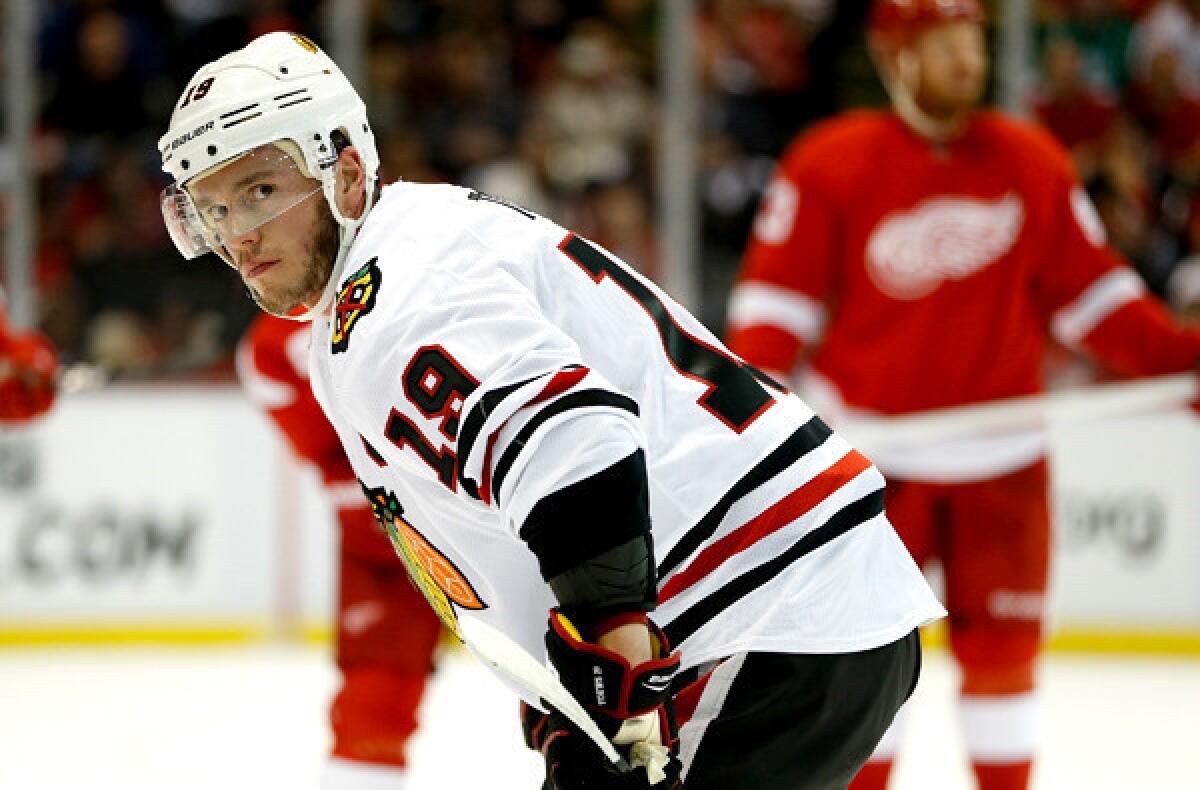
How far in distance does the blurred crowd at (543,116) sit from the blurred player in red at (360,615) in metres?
2.86

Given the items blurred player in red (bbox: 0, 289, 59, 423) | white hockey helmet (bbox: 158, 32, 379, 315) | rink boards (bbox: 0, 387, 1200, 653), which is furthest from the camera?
rink boards (bbox: 0, 387, 1200, 653)

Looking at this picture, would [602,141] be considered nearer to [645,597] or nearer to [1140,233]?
[1140,233]

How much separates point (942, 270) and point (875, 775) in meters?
0.88

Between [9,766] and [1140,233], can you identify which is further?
[1140,233]

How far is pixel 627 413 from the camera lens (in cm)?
152

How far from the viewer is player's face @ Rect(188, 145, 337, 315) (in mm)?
1707

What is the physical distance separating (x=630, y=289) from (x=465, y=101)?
4.92 m

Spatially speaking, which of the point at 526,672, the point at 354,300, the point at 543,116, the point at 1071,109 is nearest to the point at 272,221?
the point at 354,300

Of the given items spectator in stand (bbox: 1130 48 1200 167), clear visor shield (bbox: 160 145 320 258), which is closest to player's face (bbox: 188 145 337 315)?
clear visor shield (bbox: 160 145 320 258)

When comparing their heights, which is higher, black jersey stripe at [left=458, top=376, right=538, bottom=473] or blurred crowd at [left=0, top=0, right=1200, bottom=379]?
black jersey stripe at [left=458, top=376, right=538, bottom=473]

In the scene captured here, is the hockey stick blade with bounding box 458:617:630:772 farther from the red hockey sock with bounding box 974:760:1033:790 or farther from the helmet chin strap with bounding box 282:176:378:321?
the red hockey sock with bounding box 974:760:1033:790

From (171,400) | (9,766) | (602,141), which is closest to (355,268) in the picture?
(9,766)

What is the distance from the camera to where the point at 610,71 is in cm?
645

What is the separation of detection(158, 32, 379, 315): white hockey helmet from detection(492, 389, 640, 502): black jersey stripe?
34cm
